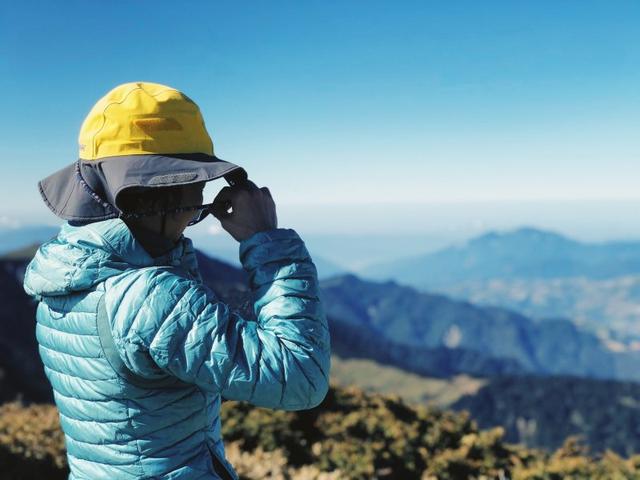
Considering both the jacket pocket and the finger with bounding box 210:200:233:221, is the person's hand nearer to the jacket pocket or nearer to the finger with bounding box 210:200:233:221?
the finger with bounding box 210:200:233:221

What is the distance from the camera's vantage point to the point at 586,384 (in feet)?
464

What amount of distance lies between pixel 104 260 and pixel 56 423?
7586 millimetres

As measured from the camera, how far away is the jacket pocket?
8.02 ft

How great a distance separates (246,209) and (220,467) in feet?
3.90

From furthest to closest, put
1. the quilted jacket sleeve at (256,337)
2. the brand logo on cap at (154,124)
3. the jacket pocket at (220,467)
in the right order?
1. the jacket pocket at (220,467)
2. the brand logo on cap at (154,124)
3. the quilted jacket sleeve at (256,337)

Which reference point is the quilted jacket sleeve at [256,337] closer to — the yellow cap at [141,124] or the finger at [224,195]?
the finger at [224,195]

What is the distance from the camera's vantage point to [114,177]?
6.58 feet

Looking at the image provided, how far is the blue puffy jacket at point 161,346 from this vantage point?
1947 mm

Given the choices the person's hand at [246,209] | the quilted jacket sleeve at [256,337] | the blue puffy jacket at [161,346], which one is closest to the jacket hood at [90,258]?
the blue puffy jacket at [161,346]

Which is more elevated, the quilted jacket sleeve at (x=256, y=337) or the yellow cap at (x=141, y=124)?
the yellow cap at (x=141, y=124)

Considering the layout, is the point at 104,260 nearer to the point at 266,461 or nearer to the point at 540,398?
the point at 266,461

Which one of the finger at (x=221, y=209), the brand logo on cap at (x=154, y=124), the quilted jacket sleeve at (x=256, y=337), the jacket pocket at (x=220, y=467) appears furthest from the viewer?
the jacket pocket at (x=220, y=467)

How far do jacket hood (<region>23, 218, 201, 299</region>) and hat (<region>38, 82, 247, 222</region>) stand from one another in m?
0.07

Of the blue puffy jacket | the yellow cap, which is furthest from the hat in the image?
the blue puffy jacket
